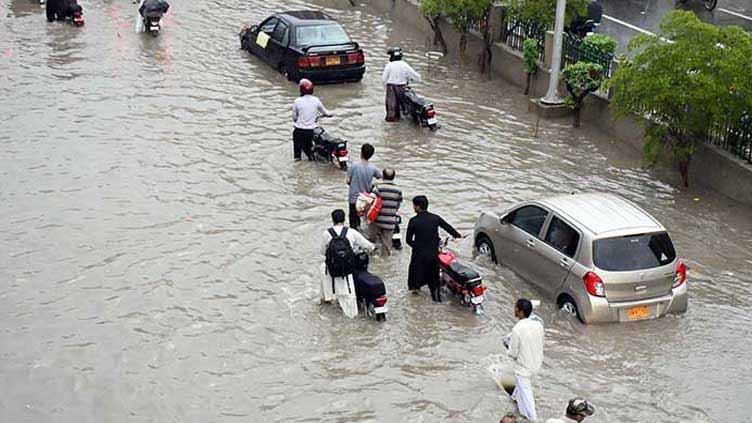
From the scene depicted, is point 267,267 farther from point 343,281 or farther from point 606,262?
point 606,262

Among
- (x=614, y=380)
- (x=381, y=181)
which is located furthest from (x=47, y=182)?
(x=614, y=380)

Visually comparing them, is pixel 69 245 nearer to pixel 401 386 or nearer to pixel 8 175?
pixel 8 175

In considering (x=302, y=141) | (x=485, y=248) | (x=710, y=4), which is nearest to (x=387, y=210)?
(x=485, y=248)

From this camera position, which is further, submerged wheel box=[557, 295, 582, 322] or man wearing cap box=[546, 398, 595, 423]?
submerged wheel box=[557, 295, 582, 322]

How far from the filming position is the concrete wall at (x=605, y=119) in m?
16.9

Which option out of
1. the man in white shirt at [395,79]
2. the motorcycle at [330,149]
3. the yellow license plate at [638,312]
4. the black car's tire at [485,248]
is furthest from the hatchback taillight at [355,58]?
the yellow license plate at [638,312]

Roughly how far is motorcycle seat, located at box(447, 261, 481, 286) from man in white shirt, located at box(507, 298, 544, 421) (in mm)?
2395

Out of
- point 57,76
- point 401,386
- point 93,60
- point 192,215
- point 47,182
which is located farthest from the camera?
point 93,60

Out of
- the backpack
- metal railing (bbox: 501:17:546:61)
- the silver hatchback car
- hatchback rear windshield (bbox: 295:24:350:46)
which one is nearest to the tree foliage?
metal railing (bbox: 501:17:546:61)

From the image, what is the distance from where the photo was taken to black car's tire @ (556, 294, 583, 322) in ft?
41.3

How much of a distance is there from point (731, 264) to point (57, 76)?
16.2m

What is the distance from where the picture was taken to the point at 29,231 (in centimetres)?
1526

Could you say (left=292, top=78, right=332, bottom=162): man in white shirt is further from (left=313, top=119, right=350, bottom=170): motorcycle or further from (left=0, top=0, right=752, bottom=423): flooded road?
(left=0, top=0, right=752, bottom=423): flooded road

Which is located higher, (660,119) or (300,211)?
(660,119)
